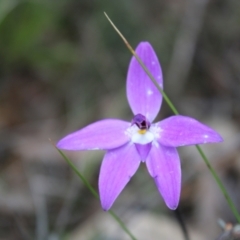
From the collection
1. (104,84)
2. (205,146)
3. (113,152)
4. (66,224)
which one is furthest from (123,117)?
(113,152)

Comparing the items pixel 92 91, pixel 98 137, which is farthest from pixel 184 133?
pixel 92 91

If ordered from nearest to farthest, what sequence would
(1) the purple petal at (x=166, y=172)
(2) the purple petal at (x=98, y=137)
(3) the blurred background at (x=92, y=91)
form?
(1) the purple petal at (x=166, y=172)
(2) the purple petal at (x=98, y=137)
(3) the blurred background at (x=92, y=91)

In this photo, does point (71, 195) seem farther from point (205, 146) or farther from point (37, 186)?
point (205, 146)

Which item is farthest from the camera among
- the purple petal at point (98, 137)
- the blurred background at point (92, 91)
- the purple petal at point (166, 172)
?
the blurred background at point (92, 91)

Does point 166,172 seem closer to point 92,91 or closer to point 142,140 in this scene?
point 142,140

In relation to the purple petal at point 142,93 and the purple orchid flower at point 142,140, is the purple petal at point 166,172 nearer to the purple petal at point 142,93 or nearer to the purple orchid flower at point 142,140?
the purple orchid flower at point 142,140

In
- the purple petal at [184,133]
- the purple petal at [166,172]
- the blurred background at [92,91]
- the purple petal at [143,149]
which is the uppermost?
the purple petal at [184,133]

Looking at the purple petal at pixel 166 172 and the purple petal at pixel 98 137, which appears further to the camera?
the purple petal at pixel 98 137

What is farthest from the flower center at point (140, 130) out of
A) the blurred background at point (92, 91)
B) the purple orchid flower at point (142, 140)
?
the blurred background at point (92, 91)
